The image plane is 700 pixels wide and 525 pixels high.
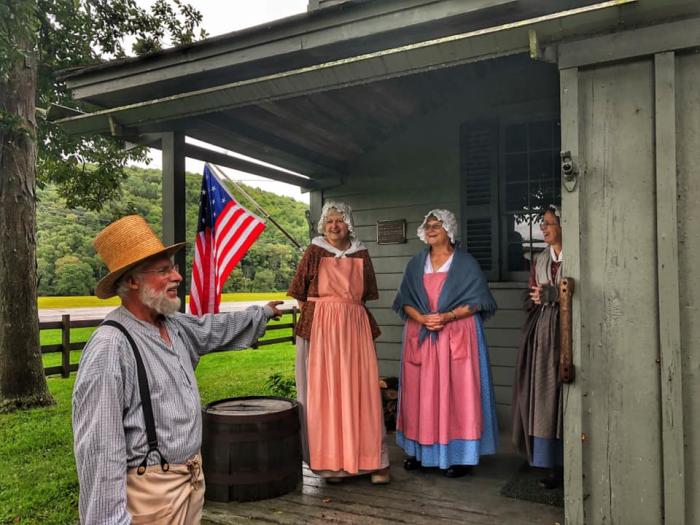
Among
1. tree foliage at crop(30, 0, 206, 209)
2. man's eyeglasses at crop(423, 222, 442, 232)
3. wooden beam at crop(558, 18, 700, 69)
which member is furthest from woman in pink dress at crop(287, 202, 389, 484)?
tree foliage at crop(30, 0, 206, 209)

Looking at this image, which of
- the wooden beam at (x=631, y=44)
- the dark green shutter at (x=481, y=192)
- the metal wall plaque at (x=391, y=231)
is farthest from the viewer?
the metal wall plaque at (x=391, y=231)

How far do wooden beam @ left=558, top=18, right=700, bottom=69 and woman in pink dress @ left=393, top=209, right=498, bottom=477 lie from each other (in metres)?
1.44

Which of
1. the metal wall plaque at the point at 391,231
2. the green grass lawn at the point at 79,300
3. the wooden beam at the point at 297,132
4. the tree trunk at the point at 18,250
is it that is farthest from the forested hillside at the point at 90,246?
the wooden beam at the point at 297,132

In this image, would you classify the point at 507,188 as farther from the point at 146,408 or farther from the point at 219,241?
the point at 146,408

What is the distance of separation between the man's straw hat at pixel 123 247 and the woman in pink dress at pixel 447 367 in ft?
7.15

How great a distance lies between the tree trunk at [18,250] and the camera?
7004 millimetres

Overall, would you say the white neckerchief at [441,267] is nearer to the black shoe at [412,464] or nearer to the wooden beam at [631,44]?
the black shoe at [412,464]

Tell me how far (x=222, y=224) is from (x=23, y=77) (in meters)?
5.34

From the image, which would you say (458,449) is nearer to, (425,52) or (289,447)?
(289,447)

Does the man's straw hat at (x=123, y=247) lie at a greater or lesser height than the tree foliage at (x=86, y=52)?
lesser

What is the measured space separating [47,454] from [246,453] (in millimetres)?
3196

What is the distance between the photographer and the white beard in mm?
1982

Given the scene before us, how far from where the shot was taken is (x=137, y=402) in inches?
70.2

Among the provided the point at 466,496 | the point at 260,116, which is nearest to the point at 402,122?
the point at 260,116
